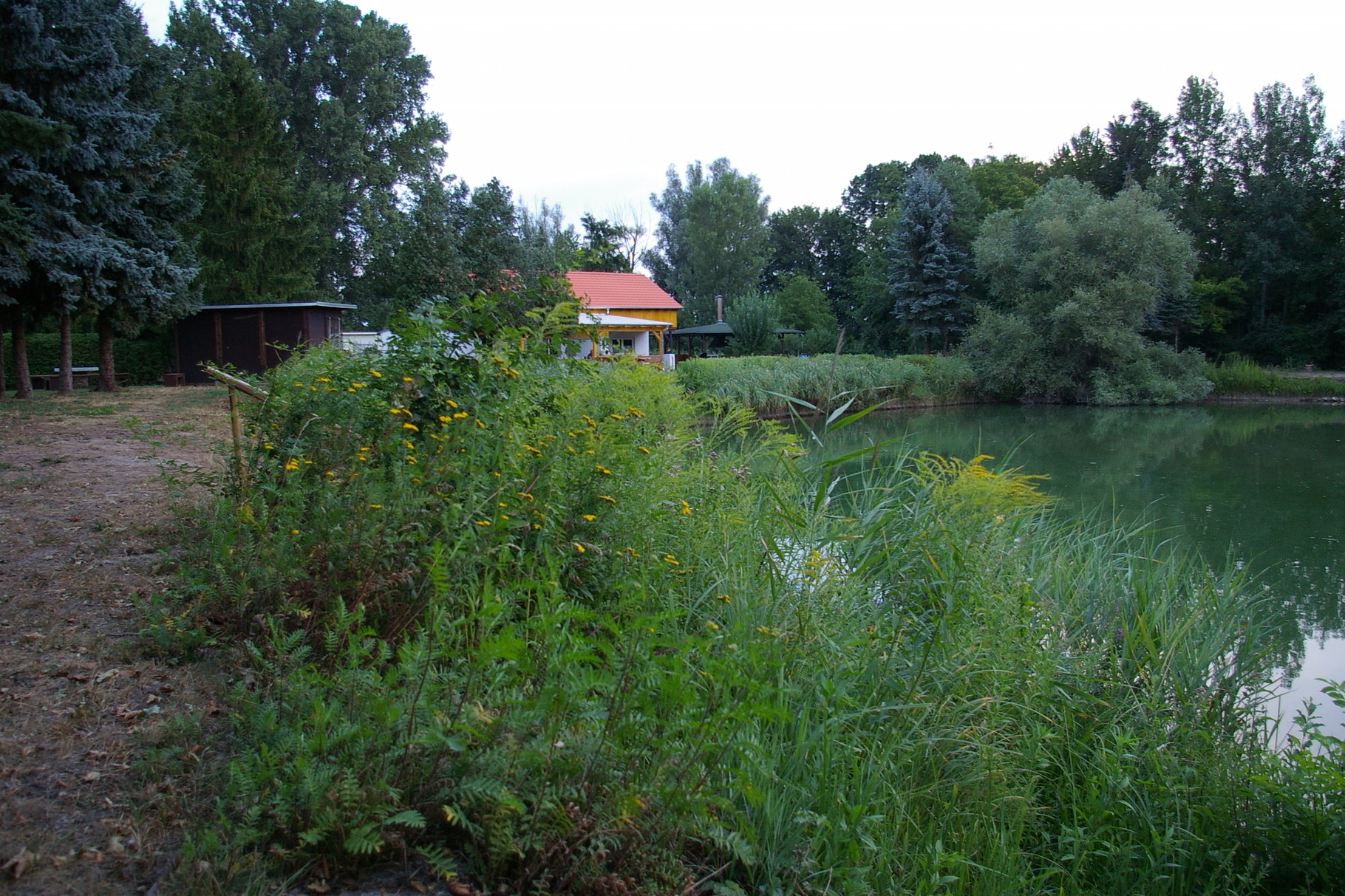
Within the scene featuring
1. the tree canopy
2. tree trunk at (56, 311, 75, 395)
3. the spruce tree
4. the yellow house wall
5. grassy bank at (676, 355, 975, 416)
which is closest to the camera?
tree trunk at (56, 311, 75, 395)

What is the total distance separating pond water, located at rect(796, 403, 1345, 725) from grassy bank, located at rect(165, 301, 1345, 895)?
1024 mm

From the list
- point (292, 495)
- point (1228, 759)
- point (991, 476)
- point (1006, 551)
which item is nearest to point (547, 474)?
point (292, 495)

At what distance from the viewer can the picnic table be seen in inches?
753

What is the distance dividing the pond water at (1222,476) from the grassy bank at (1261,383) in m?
2.42

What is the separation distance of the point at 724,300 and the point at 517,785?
5120cm

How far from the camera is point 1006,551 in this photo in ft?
13.9

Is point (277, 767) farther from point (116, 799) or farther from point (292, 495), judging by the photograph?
point (292, 495)

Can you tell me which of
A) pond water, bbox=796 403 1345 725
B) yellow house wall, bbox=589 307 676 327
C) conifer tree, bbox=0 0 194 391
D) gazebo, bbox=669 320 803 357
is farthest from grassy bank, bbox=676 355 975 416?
yellow house wall, bbox=589 307 676 327

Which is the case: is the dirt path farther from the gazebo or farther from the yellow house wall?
the yellow house wall

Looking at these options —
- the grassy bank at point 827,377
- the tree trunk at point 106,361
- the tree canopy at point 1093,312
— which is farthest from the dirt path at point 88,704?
the tree canopy at point 1093,312

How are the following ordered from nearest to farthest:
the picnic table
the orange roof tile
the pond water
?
the pond water < the picnic table < the orange roof tile

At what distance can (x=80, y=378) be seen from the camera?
2092 centimetres

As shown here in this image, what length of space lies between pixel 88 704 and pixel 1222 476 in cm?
1686

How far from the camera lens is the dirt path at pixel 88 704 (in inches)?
71.3
